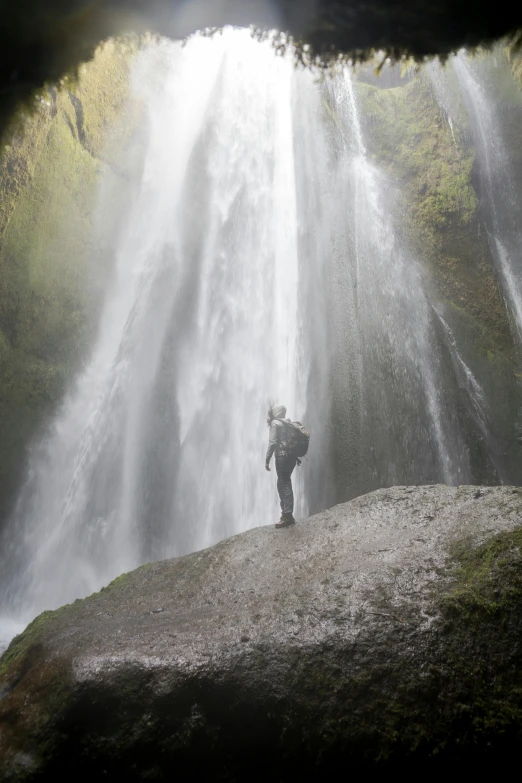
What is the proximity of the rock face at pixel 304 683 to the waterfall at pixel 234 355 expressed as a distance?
274 inches

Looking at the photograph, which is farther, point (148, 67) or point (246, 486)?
point (148, 67)

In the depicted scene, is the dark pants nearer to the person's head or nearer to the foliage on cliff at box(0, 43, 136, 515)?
the person's head

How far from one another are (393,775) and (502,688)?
759 millimetres

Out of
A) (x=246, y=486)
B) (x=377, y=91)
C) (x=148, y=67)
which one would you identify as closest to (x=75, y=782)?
(x=246, y=486)

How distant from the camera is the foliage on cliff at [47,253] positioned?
11414 mm

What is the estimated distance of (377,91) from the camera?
51.4 feet

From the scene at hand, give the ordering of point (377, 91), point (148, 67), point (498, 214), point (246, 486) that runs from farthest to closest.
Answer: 1. point (148, 67)
2. point (377, 91)
3. point (498, 214)
4. point (246, 486)

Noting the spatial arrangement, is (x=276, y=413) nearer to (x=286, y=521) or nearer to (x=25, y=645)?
(x=286, y=521)

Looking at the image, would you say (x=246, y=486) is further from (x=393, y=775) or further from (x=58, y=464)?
(x=393, y=775)

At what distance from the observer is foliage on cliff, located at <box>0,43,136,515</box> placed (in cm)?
1141

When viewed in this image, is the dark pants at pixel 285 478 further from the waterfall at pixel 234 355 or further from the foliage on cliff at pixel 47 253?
the foliage on cliff at pixel 47 253

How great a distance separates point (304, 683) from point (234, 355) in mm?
11208

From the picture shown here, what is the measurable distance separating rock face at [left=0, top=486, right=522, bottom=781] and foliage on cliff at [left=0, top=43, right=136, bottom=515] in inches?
377

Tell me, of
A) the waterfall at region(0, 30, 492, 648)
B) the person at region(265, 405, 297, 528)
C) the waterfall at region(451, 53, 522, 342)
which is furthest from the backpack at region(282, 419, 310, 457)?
the waterfall at region(451, 53, 522, 342)
